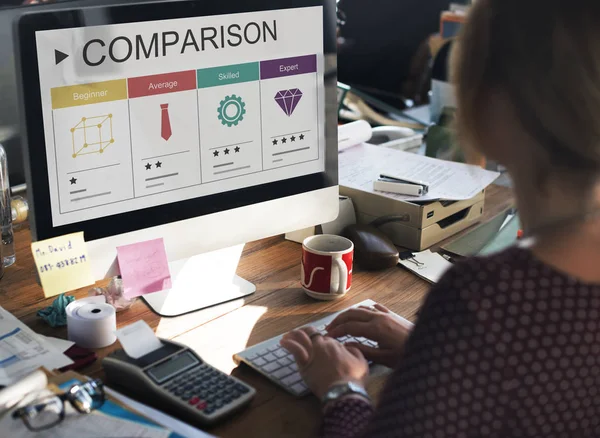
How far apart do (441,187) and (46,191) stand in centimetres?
86

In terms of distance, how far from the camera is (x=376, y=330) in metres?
1.22

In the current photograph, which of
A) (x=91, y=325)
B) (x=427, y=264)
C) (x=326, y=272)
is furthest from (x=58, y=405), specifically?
(x=427, y=264)

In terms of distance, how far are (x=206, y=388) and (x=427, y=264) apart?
0.61 meters

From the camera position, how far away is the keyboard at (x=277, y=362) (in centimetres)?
114

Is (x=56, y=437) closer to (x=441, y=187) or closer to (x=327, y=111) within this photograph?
(x=327, y=111)

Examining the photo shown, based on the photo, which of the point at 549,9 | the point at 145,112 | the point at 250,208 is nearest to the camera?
the point at 549,9

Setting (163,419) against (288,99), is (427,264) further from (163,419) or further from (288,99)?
(163,419)

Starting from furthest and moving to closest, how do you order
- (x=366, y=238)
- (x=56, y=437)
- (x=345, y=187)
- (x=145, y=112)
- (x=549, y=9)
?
1. (x=345, y=187)
2. (x=366, y=238)
3. (x=145, y=112)
4. (x=56, y=437)
5. (x=549, y=9)

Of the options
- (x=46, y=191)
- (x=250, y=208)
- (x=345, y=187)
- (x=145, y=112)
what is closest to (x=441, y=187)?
(x=345, y=187)

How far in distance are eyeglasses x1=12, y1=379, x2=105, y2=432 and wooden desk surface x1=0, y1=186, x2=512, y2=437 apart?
140 millimetres

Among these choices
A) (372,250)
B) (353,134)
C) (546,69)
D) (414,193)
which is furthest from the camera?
(353,134)

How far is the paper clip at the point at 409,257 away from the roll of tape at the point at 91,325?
601 millimetres

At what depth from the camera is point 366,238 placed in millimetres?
1537

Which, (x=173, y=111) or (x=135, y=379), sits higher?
(x=173, y=111)
